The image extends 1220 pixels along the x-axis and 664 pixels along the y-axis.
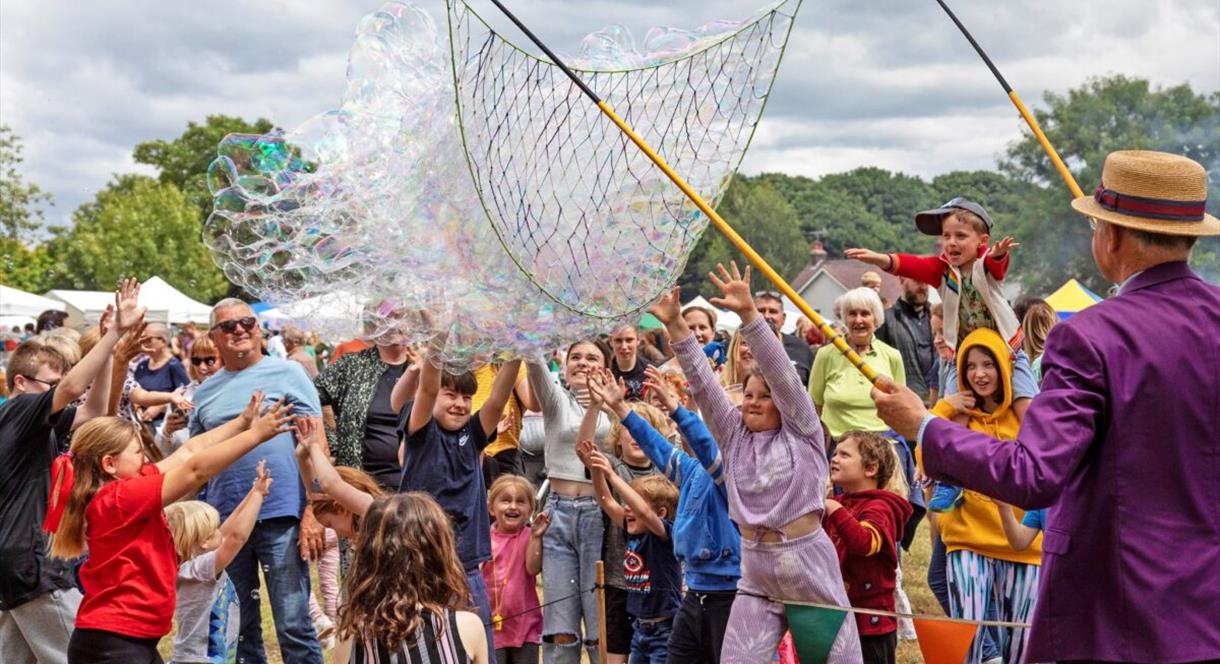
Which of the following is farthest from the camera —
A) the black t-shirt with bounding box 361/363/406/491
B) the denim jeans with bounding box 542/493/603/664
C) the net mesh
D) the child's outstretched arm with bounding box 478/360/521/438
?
the black t-shirt with bounding box 361/363/406/491

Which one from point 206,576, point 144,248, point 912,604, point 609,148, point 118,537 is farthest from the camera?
point 144,248

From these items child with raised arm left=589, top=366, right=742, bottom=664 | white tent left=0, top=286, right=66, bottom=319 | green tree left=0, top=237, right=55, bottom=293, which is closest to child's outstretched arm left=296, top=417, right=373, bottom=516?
child with raised arm left=589, top=366, right=742, bottom=664

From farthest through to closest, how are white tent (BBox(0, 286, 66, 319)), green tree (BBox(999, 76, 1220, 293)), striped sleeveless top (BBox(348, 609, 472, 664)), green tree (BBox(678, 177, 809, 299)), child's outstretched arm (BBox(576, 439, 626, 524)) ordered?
green tree (BBox(678, 177, 809, 299)) < green tree (BBox(999, 76, 1220, 293)) < white tent (BBox(0, 286, 66, 319)) < child's outstretched arm (BBox(576, 439, 626, 524)) < striped sleeveless top (BBox(348, 609, 472, 664))

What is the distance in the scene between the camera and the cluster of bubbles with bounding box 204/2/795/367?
4.33 m

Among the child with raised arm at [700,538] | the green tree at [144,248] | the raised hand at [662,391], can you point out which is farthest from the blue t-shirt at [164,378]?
the green tree at [144,248]

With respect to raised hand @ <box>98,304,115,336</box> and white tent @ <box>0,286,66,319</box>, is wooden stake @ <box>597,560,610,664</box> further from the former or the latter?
white tent @ <box>0,286,66,319</box>

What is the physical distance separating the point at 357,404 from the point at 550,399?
3.68ft

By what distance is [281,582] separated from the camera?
19.9 ft

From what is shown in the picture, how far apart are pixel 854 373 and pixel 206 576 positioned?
3824mm

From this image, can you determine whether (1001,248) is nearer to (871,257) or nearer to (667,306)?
(871,257)

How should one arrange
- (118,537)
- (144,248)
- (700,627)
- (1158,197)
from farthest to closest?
(144,248), (700,627), (118,537), (1158,197)

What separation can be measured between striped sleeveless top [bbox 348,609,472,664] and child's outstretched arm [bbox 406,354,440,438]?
172 cm

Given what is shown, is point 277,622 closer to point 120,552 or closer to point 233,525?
point 233,525

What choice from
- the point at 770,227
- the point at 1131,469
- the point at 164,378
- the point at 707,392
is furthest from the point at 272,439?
the point at 770,227
